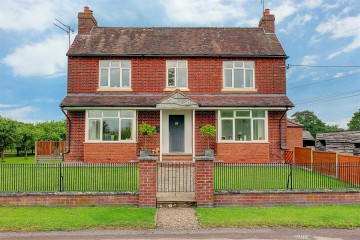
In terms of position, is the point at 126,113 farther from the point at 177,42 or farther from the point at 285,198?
the point at 285,198

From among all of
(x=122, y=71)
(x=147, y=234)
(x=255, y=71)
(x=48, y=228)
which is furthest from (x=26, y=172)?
(x=255, y=71)

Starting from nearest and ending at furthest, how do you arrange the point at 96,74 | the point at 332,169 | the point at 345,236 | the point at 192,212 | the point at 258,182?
the point at 345,236
the point at 192,212
the point at 258,182
the point at 332,169
the point at 96,74

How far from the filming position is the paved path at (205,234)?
741cm

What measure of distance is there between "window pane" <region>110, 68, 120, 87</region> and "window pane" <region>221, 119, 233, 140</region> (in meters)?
6.92

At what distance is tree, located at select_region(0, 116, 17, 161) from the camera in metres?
29.4

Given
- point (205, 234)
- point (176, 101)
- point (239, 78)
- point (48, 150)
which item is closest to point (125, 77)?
point (176, 101)

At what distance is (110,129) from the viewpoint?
1844 cm

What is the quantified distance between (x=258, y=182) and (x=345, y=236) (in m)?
3.65

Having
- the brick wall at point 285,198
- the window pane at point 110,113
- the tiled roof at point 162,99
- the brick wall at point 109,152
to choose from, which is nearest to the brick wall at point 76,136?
the brick wall at point 109,152

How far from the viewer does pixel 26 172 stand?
37.7ft

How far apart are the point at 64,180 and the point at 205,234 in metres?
5.67

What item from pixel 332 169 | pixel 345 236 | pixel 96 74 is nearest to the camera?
pixel 345 236

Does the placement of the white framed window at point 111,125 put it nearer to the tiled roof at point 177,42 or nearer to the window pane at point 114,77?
the window pane at point 114,77

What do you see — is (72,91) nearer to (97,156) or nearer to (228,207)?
(97,156)
